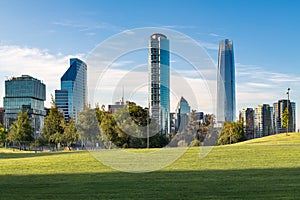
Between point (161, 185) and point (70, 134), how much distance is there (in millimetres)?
44799

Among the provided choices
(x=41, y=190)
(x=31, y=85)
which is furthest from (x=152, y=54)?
(x=31, y=85)

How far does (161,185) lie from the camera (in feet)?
47.8

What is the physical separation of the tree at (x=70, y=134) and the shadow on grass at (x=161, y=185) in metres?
38.5

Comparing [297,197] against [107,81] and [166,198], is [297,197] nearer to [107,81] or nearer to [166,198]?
[166,198]

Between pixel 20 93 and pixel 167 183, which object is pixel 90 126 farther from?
pixel 20 93

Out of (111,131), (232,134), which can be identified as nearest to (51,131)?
(111,131)

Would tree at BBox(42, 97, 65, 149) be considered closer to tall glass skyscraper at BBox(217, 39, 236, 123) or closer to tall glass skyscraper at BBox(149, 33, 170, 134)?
tall glass skyscraper at BBox(217, 39, 236, 123)

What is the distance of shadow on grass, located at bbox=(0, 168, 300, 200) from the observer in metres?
12.6

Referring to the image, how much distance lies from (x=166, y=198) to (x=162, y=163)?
9.82 metres

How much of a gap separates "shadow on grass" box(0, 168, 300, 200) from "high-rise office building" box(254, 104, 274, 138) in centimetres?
10847

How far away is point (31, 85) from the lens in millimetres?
187500

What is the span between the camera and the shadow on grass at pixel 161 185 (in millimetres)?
12594

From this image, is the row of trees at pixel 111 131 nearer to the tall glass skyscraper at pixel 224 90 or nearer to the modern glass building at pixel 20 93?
the tall glass skyscraper at pixel 224 90

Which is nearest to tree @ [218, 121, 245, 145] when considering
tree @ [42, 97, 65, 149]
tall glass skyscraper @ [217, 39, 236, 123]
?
tree @ [42, 97, 65, 149]
